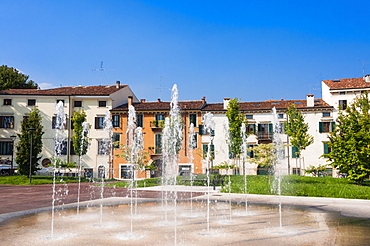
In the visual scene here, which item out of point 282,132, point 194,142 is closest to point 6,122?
point 194,142

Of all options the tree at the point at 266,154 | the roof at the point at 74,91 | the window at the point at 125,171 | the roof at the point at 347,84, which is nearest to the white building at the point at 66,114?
the roof at the point at 74,91

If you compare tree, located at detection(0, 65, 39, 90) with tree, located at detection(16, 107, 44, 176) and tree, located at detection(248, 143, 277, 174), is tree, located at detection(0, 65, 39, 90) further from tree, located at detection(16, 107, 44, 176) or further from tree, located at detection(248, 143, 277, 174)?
tree, located at detection(248, 143, 277, 174)

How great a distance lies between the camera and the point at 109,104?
43.9 meters

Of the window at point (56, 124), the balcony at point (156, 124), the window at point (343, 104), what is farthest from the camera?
the window at point (56, 124)

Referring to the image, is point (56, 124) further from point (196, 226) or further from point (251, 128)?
point (196, 226)

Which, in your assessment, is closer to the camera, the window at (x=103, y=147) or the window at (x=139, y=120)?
the window at (x=139, y=120)

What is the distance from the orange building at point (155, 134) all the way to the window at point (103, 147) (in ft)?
4.08

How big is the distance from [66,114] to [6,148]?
28.9 feet

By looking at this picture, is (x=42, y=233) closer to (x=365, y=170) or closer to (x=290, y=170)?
(x=365, y=170)

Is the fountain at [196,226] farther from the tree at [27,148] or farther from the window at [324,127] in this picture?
the window at [324,127]

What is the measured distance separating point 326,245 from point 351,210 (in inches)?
244

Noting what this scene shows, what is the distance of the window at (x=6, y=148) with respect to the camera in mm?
42562

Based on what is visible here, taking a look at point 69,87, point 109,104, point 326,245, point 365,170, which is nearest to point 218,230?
point 326,245

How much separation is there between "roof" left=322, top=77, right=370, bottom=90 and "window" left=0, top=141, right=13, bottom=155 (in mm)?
41863
